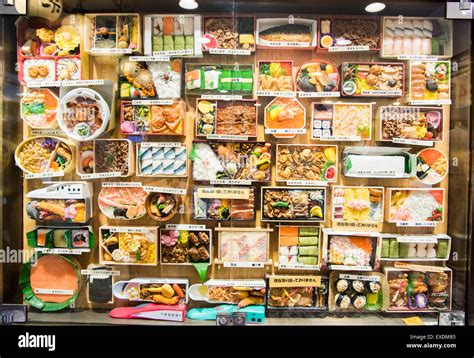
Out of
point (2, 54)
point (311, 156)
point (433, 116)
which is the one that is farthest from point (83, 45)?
point (433, 116)

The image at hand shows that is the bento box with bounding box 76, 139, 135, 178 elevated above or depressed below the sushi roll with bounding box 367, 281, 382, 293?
above

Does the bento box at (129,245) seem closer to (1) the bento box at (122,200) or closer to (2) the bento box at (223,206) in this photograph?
(1) the bento box at (122,200)

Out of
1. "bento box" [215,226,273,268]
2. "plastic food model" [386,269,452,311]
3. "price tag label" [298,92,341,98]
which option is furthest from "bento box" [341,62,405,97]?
"plastic food model" [386,269,452,311]

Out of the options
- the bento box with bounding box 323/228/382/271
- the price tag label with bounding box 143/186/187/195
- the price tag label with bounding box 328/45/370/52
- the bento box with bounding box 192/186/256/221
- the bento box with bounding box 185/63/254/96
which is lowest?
the bento box with bounding box 323/228/382/271

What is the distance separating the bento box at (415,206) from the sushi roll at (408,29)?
3.48 ft

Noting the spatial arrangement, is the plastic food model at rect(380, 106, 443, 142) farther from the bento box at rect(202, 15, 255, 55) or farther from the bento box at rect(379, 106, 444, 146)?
the bento box at rect(202, 15, 255, 55)

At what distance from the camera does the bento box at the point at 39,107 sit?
210cm

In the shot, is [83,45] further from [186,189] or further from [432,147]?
[432,147]

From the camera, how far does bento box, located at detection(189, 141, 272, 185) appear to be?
2.12 metres

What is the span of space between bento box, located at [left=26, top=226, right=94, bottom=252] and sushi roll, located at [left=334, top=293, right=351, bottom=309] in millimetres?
1722

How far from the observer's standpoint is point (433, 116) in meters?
2.15

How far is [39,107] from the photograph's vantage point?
6.96 ft

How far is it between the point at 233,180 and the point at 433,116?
1.44 meters

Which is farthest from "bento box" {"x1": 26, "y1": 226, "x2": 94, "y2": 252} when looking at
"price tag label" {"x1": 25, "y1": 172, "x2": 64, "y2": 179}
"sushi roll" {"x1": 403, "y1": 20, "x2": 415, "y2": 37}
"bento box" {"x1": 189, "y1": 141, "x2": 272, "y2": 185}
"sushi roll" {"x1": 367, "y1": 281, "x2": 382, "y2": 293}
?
"sushi roll" {"x1": 403, "y1": 20, "x2": 415, "y2": 37}
